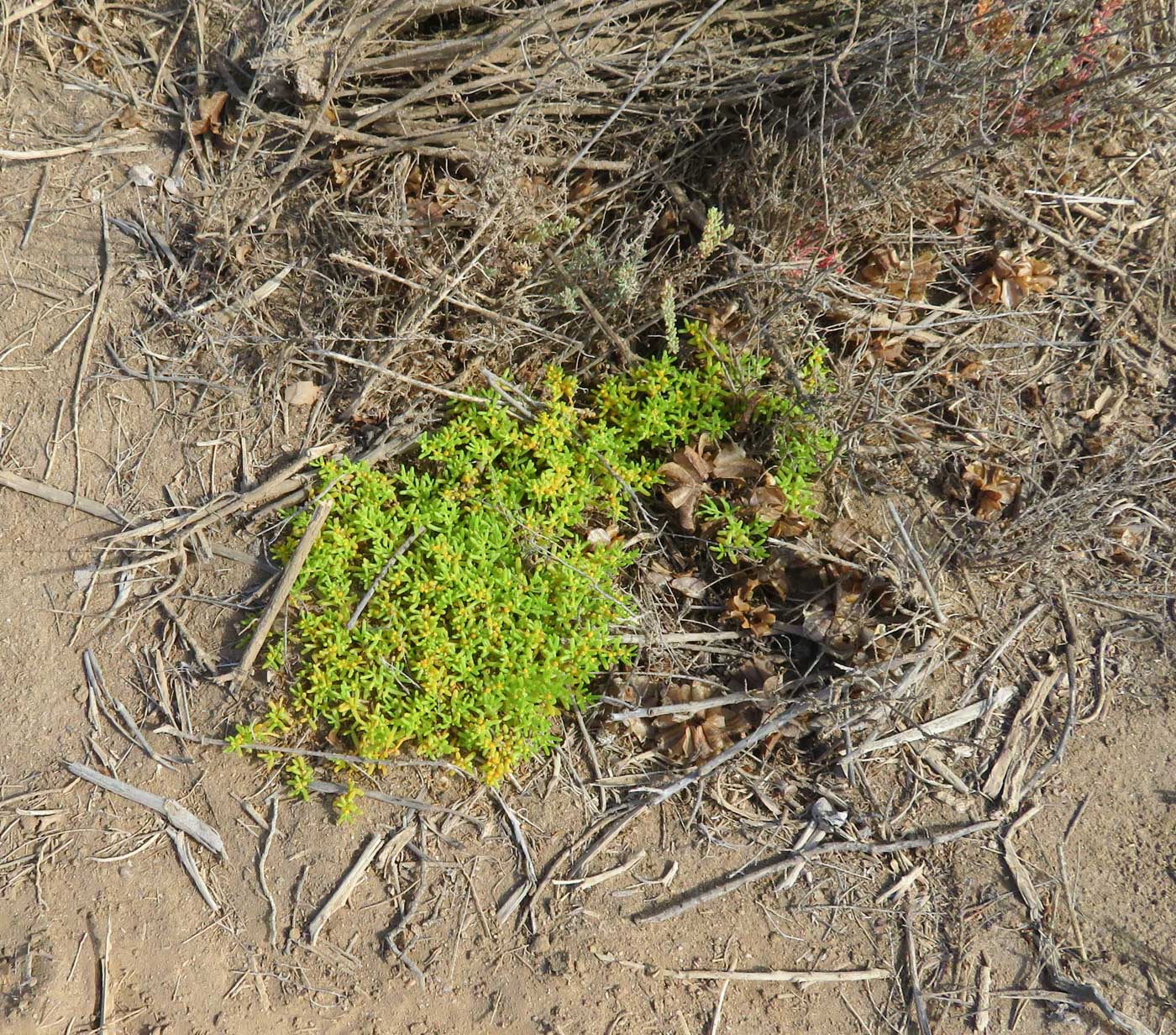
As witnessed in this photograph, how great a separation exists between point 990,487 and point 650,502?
1.36 meters

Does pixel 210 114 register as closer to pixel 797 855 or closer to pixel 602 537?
pixel 602 537

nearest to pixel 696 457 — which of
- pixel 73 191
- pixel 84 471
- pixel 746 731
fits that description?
pixel 746 731

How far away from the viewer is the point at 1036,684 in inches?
126

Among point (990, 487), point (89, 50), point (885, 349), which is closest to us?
point (990, 487)

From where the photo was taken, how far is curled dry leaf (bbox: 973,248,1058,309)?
3.49 metres

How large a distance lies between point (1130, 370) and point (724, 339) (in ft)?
5.99

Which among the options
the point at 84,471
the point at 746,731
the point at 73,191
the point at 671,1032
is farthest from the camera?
the point at 73,191

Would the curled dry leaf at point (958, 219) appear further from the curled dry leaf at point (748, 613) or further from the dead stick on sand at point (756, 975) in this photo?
the dead stick on sand at point (756, 975)

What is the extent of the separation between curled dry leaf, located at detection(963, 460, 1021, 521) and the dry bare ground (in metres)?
0.02

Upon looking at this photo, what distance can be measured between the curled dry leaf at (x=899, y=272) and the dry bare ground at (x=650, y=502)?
0.09 ft

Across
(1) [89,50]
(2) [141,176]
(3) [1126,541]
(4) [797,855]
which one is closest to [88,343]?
(2) [141,176]

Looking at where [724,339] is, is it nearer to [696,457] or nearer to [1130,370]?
[696,457]

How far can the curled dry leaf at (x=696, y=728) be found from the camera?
118 inches

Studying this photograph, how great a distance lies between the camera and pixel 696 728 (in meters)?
3.01
